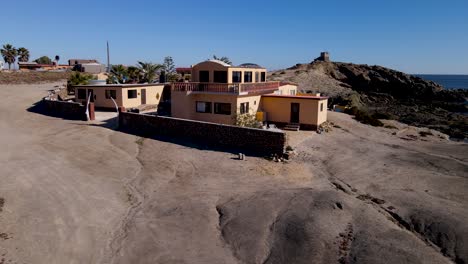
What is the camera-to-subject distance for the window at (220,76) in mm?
31359

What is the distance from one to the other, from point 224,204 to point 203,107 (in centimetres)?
1513

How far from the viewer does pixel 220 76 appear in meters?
31.6

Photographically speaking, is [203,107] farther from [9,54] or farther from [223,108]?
[9,54]

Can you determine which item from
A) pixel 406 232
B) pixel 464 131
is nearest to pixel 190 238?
pixel 406 232

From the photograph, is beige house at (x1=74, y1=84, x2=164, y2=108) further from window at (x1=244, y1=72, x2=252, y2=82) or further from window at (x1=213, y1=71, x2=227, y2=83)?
window at (x1=244, y1=72, x2=252, y2=82)

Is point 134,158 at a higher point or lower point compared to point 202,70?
lower

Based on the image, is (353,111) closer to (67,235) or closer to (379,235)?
(379,235)

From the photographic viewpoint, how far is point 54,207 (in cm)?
1583

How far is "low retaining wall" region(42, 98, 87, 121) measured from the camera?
35.4 m

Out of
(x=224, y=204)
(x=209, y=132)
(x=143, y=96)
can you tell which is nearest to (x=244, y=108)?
(x=209, y=132)

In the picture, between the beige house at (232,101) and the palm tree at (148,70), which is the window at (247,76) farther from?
the palm tree at (148,70)

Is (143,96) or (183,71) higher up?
(183,71)

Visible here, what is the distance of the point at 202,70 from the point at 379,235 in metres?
22.2

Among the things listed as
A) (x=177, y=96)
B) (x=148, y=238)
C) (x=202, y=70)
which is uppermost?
(x=202, y=70)
